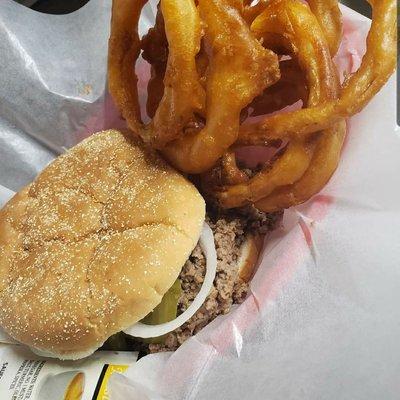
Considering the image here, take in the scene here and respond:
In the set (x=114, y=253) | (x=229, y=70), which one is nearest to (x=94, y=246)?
(x=114, y=253)

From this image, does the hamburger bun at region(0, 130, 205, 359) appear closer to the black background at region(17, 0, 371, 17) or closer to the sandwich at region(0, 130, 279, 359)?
the sandwich at region(0, 130, 279, 359)

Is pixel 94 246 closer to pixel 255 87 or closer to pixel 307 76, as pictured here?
pixel 255 87

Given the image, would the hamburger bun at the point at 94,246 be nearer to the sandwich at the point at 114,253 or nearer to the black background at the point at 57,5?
the sandwich at the point at 114,253

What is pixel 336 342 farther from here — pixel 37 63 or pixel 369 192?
pixel 37 63

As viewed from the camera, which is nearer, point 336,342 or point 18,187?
point 336,342

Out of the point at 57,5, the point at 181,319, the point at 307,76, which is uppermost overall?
the point at 307,76

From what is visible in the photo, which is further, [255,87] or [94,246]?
[94,246]

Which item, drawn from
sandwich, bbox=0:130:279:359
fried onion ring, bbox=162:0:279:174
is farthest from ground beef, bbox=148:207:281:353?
fried onion ring, bbox=162:0:279:174

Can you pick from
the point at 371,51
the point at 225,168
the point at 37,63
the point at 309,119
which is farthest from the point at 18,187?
the point at 371,51
